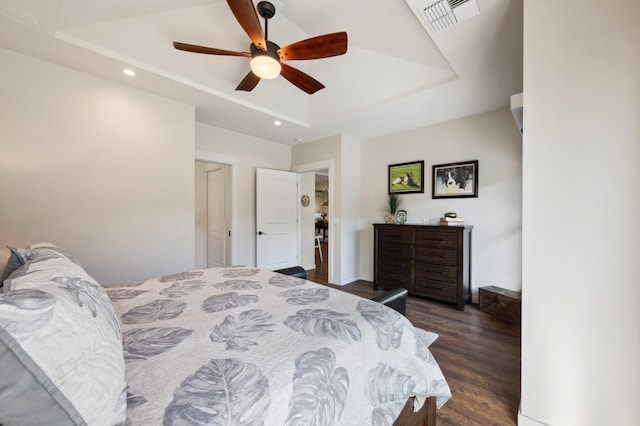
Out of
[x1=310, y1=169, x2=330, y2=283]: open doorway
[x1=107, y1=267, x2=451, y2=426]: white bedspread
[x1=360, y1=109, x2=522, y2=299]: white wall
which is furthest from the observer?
[x1=310, y1=169, x2=330, y2=283]: open doorway

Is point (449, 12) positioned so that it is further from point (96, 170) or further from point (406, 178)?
point (96, 170)

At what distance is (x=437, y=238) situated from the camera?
333cm

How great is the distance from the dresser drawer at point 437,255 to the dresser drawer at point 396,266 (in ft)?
0.52

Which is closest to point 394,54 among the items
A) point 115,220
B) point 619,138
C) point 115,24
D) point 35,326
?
point 619,138

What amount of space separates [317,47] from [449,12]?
91 cm

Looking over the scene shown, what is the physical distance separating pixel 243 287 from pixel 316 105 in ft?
9.37

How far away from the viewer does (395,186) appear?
412cm

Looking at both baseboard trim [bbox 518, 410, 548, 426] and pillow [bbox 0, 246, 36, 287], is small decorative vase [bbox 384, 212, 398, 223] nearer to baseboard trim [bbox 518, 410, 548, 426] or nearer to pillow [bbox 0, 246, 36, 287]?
baseboard trim [bbox 518, 410, 548, 426]

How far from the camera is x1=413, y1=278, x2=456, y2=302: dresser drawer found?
3203 mm

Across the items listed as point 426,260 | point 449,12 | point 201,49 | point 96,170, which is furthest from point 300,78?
point 426,260

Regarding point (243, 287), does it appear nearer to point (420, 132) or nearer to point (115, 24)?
point (115, 24)

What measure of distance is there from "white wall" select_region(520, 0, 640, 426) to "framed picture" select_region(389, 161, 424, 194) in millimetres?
2440

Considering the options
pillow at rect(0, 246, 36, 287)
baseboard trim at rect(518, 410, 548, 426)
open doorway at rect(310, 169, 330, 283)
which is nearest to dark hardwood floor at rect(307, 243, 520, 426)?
baseboard trim at rect(518, 410, 548, 426)

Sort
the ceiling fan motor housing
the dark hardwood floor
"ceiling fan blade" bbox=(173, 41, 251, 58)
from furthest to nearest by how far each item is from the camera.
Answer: the ceiling fan motor housing
"ceiling fan blade" bbox=(173, 41, 251, 58)
the dark hardwood floor
